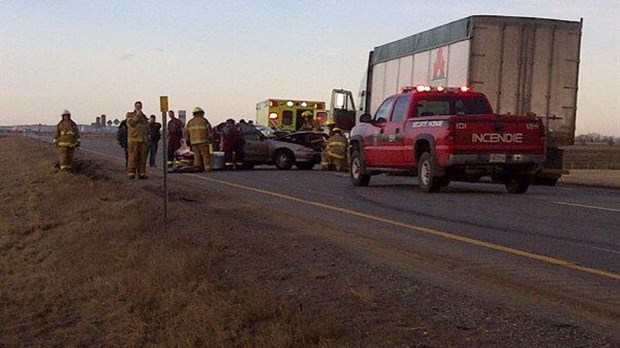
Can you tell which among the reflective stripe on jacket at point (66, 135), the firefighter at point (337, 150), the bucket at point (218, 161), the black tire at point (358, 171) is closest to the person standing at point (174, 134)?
the bucket at point (218, 161)

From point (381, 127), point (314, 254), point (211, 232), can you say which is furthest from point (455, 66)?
point (314, 254)

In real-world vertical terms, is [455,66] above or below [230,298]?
above

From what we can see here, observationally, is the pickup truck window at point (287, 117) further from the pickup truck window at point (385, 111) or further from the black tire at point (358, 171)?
the pickup truck window at point (385, 111)

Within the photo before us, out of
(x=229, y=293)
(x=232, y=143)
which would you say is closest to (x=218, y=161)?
(x=232, y=143)

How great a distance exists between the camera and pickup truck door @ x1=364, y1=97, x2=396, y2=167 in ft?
66.1

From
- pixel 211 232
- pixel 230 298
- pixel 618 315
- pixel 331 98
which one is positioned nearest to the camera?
pixel 618 315

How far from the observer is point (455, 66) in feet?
76.4

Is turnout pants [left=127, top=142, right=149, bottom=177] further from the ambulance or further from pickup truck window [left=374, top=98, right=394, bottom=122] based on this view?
the ambulance

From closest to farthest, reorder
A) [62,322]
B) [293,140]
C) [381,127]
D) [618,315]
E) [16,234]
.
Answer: [618,315] → [62,322] → [16,234] → [381,127] → [293,140]

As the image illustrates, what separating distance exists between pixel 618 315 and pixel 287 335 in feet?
7.59

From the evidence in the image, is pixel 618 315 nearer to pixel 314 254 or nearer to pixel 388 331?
pixel 388 331

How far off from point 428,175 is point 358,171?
10.7ft

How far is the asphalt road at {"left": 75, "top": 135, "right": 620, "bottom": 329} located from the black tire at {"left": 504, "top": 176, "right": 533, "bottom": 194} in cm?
17

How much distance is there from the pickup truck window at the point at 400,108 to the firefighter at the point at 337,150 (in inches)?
353
